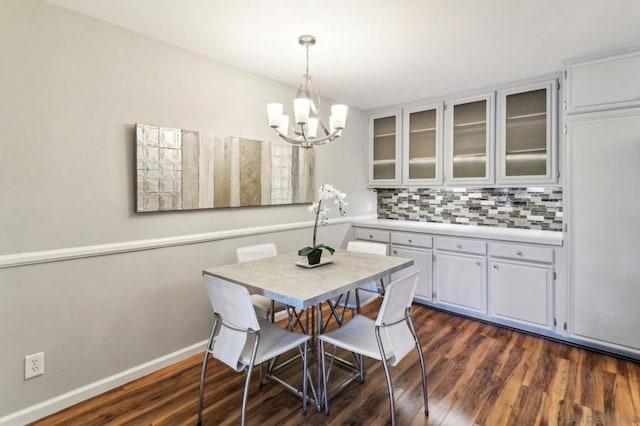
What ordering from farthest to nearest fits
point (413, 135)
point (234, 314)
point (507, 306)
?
point (413, 135) → point (507, 306) → point (234, 314)

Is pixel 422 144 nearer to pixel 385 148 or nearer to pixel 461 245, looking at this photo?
pixel 385 148

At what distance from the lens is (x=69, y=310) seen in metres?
2.05

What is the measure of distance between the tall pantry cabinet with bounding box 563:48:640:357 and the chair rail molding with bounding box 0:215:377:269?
255 centimetres

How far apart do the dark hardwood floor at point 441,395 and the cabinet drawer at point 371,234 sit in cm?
147

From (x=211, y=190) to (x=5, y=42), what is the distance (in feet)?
4.60

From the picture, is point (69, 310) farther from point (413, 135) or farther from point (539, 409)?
point (413, 135)

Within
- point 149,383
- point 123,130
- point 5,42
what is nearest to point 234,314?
point 149,383

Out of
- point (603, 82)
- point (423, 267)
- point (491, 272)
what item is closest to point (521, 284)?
point (491, 272)

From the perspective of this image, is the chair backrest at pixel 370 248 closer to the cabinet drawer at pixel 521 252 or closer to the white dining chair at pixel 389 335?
the white dining chair at pixel 389 335

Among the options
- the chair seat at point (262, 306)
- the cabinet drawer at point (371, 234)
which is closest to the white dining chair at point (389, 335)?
the chair seat at point (262, 306)

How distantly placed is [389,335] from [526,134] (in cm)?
259

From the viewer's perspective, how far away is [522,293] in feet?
10.1

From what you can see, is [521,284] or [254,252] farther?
[521,284]

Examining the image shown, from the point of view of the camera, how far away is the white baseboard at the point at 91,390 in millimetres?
1884
